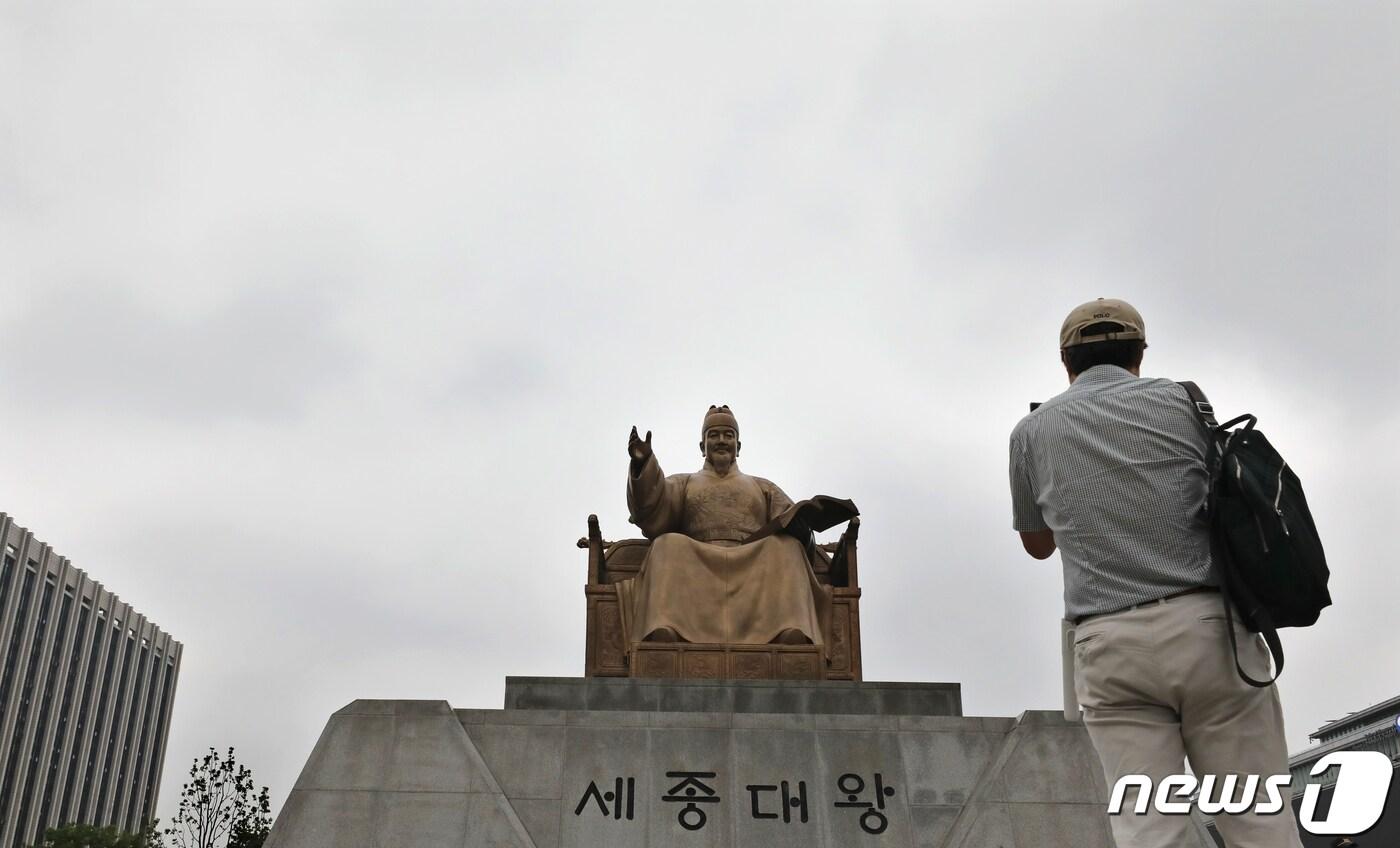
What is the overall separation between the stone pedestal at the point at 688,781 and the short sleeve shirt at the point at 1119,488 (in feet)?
13.8

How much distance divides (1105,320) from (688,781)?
443cm

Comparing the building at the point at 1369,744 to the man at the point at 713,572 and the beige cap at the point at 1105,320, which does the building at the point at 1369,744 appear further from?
the beige cap at the point at 1105,320

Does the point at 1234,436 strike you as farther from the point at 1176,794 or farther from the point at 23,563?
the point at 23,563

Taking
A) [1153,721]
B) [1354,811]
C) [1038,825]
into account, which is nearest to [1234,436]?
[1153,721]

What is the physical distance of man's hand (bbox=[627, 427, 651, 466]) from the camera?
7965mm

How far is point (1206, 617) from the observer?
2189 mm

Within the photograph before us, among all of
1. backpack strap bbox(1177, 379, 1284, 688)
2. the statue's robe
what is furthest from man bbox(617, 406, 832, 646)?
backpack strap bbox(1177, 379, 1284, 688)

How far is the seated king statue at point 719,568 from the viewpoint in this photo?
7645 mm

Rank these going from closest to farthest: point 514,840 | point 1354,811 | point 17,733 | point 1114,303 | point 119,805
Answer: point 1354,811 < point 1114,303 < point 514,840 < point 17,733 < point 119,805

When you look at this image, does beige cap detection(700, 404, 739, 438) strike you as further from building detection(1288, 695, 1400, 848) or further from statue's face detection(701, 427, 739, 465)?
building detection(1288, 695, 1400, 848)

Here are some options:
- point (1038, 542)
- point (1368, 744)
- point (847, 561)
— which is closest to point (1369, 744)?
point (1368, 744)

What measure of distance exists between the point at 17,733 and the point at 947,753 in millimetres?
44902

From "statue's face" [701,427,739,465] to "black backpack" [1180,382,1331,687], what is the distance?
6.71 meters

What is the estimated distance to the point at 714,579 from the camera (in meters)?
7.84
